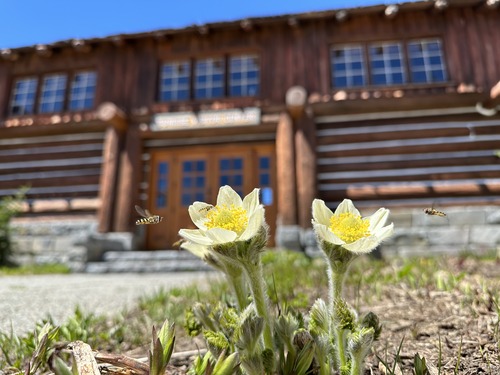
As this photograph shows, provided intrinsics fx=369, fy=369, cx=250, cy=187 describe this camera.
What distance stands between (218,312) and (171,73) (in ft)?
28.5

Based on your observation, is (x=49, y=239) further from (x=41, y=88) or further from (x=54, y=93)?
(x=41, y=88)

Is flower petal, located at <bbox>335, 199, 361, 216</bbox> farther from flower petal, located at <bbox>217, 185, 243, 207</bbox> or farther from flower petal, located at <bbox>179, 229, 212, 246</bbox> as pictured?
flower petal, located at <bbox>179, 229, 212, 246</bbox>

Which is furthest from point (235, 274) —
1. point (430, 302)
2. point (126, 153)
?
point (126, 153)

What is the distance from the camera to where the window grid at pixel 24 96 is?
9.55 m

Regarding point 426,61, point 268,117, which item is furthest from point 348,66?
point 268,117

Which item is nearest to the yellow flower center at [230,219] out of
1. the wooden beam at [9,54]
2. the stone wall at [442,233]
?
the stone wall at [442,233]

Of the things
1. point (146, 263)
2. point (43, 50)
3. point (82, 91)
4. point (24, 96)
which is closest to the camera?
point (146, 263)

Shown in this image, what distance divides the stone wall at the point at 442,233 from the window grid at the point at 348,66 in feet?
10.3

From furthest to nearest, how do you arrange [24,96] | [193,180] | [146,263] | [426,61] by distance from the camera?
[24,96] < [193,180] < [426,61] < [146,263]

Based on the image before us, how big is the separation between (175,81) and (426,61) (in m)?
5.79

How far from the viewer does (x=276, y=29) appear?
866cm

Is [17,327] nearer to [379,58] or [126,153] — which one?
[126,153]

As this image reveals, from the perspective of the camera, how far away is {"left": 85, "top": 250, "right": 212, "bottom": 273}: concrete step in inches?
268

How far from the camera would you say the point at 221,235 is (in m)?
0.94
